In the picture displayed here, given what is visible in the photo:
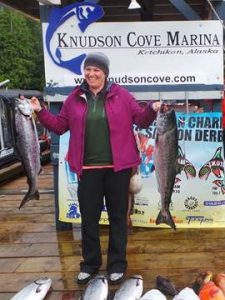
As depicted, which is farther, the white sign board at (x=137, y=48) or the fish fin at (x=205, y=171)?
the fish fin at (x=205, y=171)

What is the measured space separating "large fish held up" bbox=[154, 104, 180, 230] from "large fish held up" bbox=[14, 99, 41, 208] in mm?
939

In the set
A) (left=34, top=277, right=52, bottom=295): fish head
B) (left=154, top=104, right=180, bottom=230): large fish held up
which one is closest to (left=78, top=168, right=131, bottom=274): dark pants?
(left=154, top=104, right=180, bottom=230): large fish held up

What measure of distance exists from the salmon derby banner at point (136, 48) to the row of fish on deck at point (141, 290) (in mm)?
2049

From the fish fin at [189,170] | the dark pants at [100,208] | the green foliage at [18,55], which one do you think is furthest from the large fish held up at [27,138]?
the green foliage at [18,55]

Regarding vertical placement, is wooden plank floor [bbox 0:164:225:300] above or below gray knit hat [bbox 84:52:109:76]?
below

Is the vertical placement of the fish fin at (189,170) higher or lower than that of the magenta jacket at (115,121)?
lower

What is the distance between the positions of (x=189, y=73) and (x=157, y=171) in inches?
52.6

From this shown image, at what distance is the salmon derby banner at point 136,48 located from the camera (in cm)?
505

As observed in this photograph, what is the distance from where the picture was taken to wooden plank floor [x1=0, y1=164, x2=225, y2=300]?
415cm

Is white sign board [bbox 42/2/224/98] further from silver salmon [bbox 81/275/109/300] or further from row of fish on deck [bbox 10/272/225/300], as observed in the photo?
silver salmon [bbox 81/275/109/300]

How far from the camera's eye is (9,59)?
33594mm

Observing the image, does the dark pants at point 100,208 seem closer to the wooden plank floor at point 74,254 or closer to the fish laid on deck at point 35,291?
the wooden plank floor at point 74,254

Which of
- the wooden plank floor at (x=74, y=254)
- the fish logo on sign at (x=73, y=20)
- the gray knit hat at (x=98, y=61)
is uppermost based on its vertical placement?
the fish logo on sign at (x=73, y=20)

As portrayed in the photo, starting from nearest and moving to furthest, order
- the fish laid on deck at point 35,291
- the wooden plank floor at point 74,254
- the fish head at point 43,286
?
the fish laid on deck at point 35,291, the fish head at point 43,286, the wooden plank floor at point 74,254
